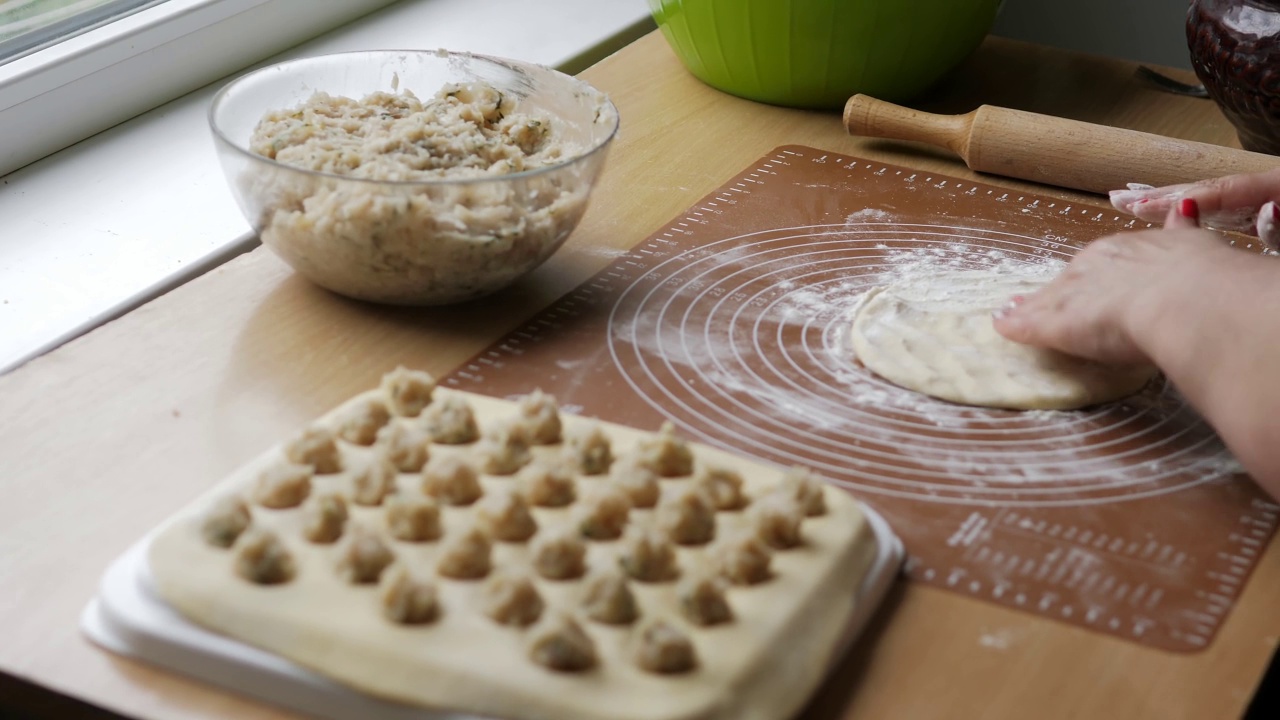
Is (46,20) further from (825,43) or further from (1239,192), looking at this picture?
(1239,192)

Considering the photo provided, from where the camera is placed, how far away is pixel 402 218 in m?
0.91

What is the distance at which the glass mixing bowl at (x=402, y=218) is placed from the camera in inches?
36.1

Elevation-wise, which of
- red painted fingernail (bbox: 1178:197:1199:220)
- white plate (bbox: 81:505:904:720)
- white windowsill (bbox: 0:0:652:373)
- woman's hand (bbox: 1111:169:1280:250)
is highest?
red painted fingernail (bbox: 1178:197:1199:220)

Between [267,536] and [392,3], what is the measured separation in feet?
4.46

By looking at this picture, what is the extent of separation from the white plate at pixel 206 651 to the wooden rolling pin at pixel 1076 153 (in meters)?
0.73

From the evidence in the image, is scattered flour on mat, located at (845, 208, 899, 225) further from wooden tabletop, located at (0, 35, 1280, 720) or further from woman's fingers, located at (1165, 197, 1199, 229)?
woman's fingers, located at (1165, 197, 1199, 229)

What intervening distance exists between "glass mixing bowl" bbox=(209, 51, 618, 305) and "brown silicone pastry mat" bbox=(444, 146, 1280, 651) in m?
0.07

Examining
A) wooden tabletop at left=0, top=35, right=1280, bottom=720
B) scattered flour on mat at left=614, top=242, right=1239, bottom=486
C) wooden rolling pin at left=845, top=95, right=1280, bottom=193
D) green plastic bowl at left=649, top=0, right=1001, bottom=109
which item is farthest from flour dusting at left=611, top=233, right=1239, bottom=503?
green plastic bowl at left=649, top=0, right=1001, bottom=109

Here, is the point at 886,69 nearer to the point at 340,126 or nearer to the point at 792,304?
the point at 792,304

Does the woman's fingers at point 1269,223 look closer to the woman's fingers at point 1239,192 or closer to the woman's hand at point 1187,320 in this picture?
the woman's fingers at point 1239,192

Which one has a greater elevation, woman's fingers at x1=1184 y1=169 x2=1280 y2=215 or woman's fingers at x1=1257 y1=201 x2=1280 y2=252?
woman's fingers at x1=1184 y1=169 x2=1280 y2=215

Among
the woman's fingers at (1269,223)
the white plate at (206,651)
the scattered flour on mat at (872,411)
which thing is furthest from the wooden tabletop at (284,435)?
the woman's fingers at (1269,223)

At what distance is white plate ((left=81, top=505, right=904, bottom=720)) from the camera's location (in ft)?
1.99

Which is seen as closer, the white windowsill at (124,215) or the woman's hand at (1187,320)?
the woman's hand at (1187,320)
